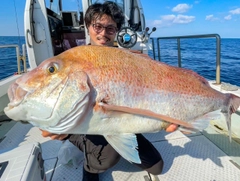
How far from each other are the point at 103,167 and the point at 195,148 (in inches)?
41.3

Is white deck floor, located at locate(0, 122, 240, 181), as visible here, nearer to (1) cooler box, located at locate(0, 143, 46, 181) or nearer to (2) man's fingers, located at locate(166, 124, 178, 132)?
(1) cooler box, located at locate(0, 143, 46, 181)

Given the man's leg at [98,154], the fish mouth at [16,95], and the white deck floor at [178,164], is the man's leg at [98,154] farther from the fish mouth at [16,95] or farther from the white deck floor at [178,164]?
the fish mouth at [16,95]

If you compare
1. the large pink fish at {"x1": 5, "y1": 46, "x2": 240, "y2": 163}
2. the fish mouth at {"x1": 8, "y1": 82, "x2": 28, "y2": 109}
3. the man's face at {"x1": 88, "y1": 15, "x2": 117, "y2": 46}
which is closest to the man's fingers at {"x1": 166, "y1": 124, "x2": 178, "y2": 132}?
the large pink fish at {"x1": 5, "y1": 46, "x2": 240, "y2": 163}

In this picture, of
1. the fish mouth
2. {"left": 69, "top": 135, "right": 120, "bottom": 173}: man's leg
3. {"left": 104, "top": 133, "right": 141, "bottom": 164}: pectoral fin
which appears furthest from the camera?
{"left": 69, "top": 135, "right": 120, "bottom": 173}: man's leg

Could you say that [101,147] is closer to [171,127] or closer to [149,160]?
[149,160]

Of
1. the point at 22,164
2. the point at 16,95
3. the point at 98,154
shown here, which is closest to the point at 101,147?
the point at 98,154

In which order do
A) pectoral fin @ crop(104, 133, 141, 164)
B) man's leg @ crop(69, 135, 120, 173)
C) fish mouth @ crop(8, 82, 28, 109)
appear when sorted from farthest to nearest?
man's leg @ crop(69, 135, 120, 173)
pectoral fin @ crop(104, 133, 141, 164)
fish mouth @ crop(8, 82, 28, 109)

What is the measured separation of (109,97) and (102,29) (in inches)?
37.7

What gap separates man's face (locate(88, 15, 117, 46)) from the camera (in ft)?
5.76

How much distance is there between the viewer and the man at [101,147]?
1718 millimetres

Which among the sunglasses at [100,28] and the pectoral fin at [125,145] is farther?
the sunglasses at [100,28]

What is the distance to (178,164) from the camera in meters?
1.93

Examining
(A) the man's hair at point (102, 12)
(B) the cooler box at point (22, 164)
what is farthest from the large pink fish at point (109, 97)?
(A) the man's hair at point (102, 12)

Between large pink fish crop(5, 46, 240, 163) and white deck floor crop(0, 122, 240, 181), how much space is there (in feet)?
2.70
